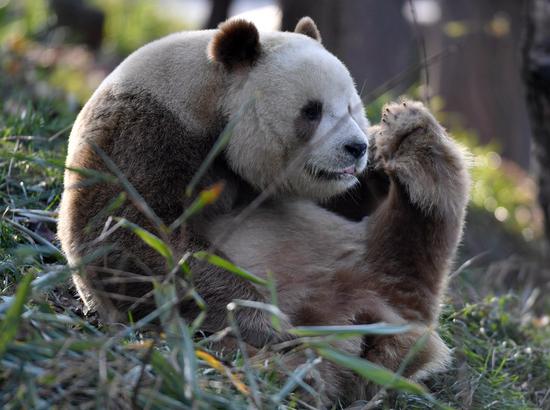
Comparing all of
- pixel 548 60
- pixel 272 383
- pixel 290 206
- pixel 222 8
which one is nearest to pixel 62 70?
pixel 222 8

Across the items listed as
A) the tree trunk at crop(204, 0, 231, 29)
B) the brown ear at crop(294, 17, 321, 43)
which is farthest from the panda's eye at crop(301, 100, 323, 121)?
the tree trunk at crop(204, 0, 231, 29)

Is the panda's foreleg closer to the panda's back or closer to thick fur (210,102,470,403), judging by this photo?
thick fur (210,102,470,403)

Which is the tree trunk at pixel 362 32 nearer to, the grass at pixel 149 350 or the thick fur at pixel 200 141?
the grass at pixel 149 350

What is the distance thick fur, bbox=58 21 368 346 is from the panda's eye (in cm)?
2

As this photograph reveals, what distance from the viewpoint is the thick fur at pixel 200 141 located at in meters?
3.67

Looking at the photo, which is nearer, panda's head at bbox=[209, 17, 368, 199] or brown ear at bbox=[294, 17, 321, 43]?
panda's head at bbox=[209, 17, 368, 199]

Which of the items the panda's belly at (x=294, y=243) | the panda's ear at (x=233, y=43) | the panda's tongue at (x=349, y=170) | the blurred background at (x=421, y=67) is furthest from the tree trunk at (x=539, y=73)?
the panda's ear at (x=233, y=43)

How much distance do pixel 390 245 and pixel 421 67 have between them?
96 centimetres

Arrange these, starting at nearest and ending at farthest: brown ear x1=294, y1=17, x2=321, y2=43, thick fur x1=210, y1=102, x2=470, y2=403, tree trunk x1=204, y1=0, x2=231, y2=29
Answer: thick fur x1=210, y1=102, x2=470, y2=403 < brown ear x1=294, y1=17, x2=321, y2=43 < tree trunk x1=204, y1=0, x2=231, y2=29

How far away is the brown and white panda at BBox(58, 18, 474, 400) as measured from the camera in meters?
3.73

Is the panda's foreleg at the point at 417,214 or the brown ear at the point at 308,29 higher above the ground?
the brown ear at the point at 308,29

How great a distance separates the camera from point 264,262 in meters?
3.96

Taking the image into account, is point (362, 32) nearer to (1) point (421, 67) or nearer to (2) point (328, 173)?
(1) point (421, 67)

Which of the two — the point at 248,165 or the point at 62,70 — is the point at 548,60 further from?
the point at 62,70
